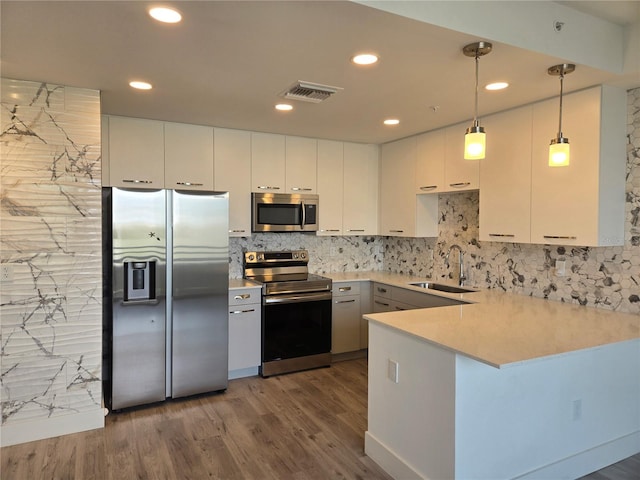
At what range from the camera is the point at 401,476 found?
2344mm

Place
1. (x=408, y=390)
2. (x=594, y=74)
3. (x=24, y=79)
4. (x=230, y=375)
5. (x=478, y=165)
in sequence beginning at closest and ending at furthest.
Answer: (x=408, y=390) < (x=594, y=74) < (x=24, y=79) < (x=478, y=165) < (x=230, y=375)

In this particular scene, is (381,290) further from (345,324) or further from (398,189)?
(398,189)

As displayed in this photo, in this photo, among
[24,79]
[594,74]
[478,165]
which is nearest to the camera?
[594,74]

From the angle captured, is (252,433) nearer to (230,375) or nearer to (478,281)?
(230,375)

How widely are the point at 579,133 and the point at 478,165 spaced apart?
2.80 feet

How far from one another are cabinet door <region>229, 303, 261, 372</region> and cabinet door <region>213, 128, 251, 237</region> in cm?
76

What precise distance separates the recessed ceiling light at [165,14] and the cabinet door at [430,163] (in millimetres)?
2730

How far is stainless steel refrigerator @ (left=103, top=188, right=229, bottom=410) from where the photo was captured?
3199mm

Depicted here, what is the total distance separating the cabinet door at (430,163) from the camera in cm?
397

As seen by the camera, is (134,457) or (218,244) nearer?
(134,457)

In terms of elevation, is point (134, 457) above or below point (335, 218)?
below

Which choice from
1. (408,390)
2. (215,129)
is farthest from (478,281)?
(215,129)

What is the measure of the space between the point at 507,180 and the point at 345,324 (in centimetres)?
211

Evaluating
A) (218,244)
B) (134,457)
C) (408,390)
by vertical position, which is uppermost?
(218,244)
